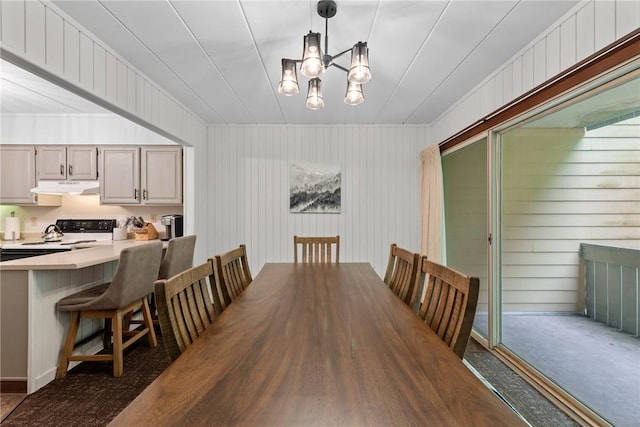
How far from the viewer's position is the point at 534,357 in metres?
2.48

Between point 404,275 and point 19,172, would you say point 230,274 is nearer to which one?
point 404,275

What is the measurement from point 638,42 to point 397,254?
1607 mm

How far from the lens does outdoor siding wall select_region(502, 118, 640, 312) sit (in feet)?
6.28

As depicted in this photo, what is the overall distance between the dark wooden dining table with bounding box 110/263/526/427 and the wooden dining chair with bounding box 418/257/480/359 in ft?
0.29

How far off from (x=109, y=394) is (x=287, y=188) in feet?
9.31

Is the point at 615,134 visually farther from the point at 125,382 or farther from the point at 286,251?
the point at 125,382

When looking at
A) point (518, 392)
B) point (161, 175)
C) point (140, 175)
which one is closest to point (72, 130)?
point (140, 175)

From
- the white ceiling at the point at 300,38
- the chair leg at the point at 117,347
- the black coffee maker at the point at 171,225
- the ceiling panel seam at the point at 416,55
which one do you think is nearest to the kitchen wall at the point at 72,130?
the black coffee maker at the point at 171,225

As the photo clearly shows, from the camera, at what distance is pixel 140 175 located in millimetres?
3752

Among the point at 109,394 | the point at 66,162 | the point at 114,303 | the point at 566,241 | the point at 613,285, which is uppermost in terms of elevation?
the point at 66,162

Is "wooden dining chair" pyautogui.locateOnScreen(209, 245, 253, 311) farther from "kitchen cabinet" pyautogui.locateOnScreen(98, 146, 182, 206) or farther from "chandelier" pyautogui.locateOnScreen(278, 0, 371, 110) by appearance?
"kitchen cabinet" pyautogui.locateOnScreen(98, 146, 182, 206)

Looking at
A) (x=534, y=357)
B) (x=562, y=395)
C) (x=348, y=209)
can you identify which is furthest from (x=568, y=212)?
(x=348, y=209)

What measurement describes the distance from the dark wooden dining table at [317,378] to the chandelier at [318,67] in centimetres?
116

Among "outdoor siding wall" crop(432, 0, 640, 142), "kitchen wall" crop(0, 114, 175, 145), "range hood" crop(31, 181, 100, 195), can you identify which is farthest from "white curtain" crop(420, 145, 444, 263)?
"range hood" crop(31, 181, 100, 195)
